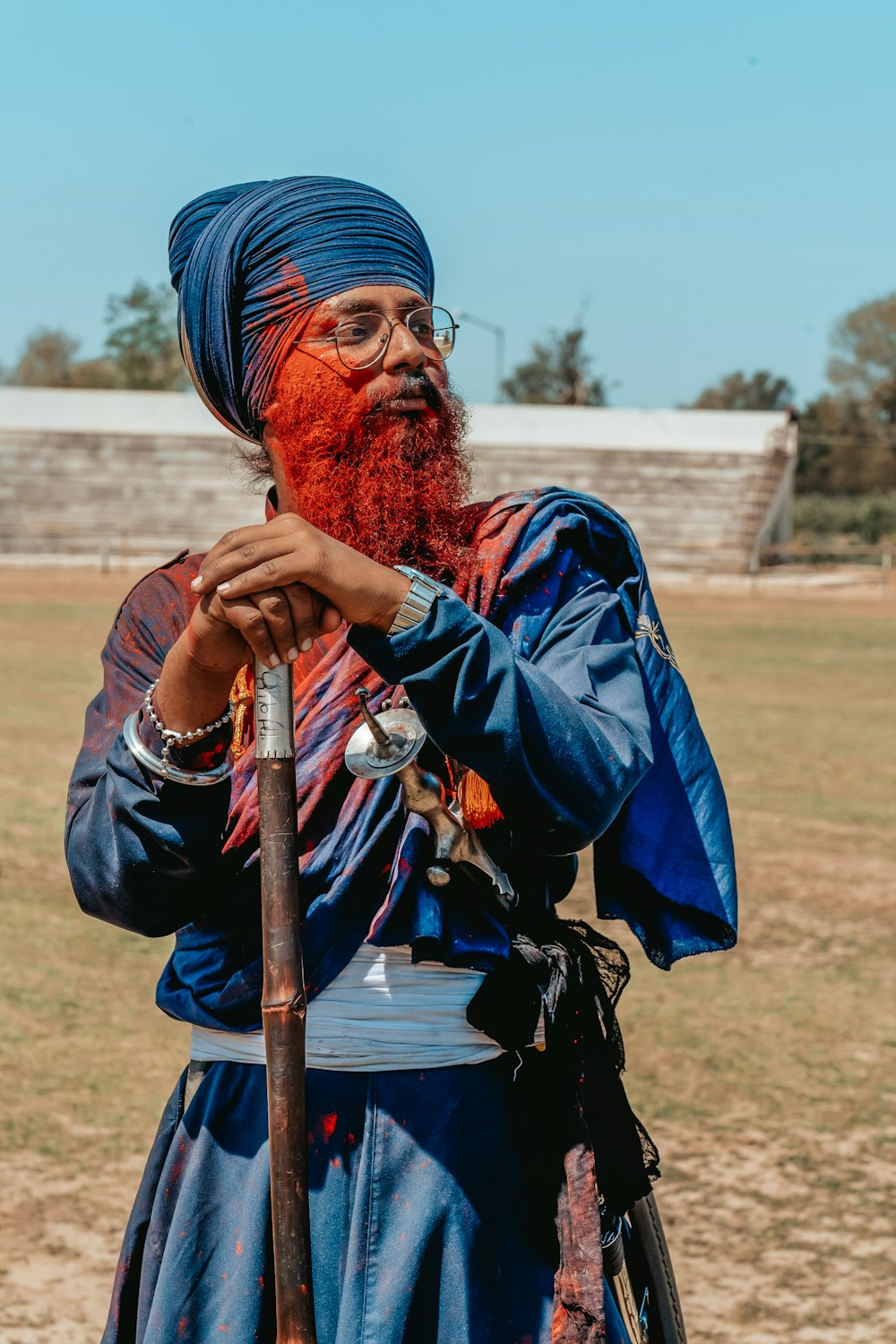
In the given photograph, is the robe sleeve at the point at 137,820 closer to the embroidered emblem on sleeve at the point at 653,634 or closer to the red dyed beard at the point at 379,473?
the red dyed beard at the point at 379,473

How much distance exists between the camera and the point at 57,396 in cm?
4331

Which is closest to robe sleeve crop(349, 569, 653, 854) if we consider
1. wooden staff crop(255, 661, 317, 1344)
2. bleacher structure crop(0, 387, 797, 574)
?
wooden staff crop(255, 661, 317, 1344)

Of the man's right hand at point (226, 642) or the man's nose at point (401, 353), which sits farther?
the man's nose at point (401, 353)

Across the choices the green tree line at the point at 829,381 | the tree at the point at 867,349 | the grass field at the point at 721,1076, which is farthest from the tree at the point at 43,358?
the grass field at the point at 721,1076

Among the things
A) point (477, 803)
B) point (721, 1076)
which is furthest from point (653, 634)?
point (721, 1076)

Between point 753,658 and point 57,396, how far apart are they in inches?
1189

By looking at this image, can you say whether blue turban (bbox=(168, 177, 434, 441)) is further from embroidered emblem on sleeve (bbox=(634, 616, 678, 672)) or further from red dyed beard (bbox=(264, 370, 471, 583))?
embroidered emblem on sleeve (bbox=(634, 616, 678, 672))

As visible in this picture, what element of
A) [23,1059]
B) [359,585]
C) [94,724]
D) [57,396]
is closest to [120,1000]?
[23,1059]

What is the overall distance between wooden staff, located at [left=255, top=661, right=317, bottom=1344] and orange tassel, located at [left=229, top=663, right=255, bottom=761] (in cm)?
27

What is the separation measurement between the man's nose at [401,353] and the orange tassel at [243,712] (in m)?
0.39

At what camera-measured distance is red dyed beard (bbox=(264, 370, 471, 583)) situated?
180cm

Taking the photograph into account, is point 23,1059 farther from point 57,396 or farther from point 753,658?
point 57,396

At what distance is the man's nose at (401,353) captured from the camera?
182 centimetres

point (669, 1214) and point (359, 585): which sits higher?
point (359, 585)
